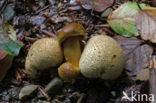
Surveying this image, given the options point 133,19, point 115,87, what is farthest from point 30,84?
point 133,19

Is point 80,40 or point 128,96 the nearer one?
point 128,96

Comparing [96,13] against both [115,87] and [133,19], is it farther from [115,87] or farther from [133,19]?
[115,87]

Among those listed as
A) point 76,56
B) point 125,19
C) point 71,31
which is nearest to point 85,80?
point 76,56

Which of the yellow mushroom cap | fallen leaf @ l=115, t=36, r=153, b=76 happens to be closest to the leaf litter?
fallen leaf @ l=115, t=36, r=153, b=76

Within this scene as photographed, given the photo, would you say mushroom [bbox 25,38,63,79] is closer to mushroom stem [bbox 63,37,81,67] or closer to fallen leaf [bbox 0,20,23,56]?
mushroom stem [bbox 63,37,81,67]

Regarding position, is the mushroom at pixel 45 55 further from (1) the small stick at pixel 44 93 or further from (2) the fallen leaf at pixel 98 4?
(2) the fallen leaf at pixel 98 4

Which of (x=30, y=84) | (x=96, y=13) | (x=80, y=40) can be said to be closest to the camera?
(x=80, y=40)

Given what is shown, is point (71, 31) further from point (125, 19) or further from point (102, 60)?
point (125, 19)
